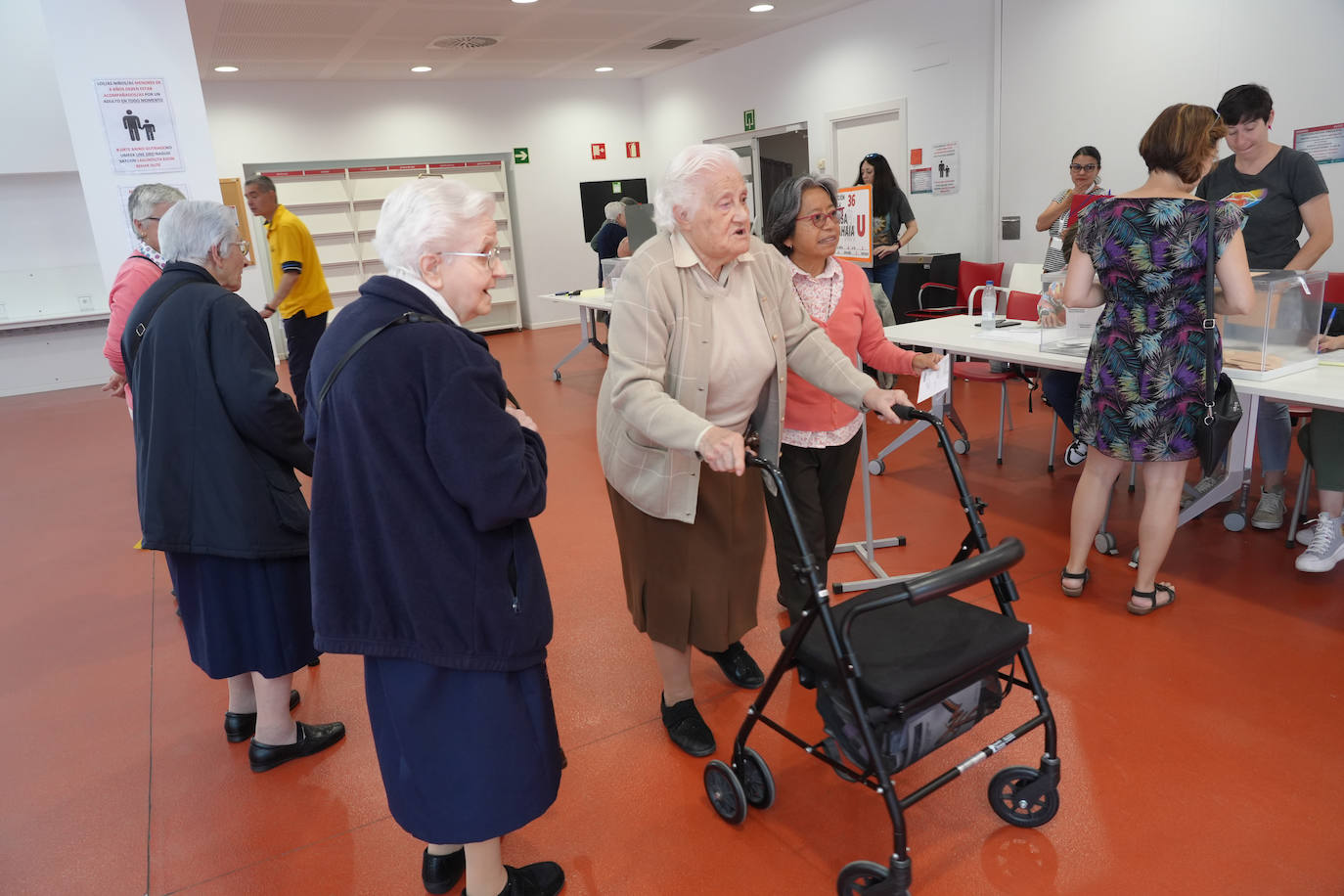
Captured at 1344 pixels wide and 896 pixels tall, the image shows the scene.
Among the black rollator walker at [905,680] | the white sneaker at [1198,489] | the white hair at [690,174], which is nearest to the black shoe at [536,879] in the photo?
the black rollator walker at [905,680]

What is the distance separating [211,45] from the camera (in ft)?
26.8

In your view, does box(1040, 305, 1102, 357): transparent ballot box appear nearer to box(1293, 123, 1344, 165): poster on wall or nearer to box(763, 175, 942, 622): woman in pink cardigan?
box(763, 175, 942, 622): woman in pink cardigan

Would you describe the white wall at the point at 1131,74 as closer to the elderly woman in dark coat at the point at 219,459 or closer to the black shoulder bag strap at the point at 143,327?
the elderly woman in dark coat at the point at 219,459

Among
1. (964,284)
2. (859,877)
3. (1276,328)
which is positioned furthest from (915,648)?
(964,284)

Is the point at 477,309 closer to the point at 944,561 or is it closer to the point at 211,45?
the point at 944,561

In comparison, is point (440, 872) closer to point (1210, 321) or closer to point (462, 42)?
point (1210, 321)

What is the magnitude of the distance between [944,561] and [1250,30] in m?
4.60

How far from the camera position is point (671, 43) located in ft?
32.7

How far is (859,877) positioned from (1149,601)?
Answer: 1.79 meters

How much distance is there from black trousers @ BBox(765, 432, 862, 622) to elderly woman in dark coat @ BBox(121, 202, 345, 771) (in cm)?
142

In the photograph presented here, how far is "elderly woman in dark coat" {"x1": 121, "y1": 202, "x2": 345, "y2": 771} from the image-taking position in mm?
2104

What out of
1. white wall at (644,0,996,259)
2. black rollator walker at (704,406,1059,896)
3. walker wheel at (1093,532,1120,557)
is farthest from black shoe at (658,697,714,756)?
white wall at (644,0,996,259)

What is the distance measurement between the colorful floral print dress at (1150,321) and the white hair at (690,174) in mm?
1427

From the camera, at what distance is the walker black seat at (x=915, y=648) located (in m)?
1.67
